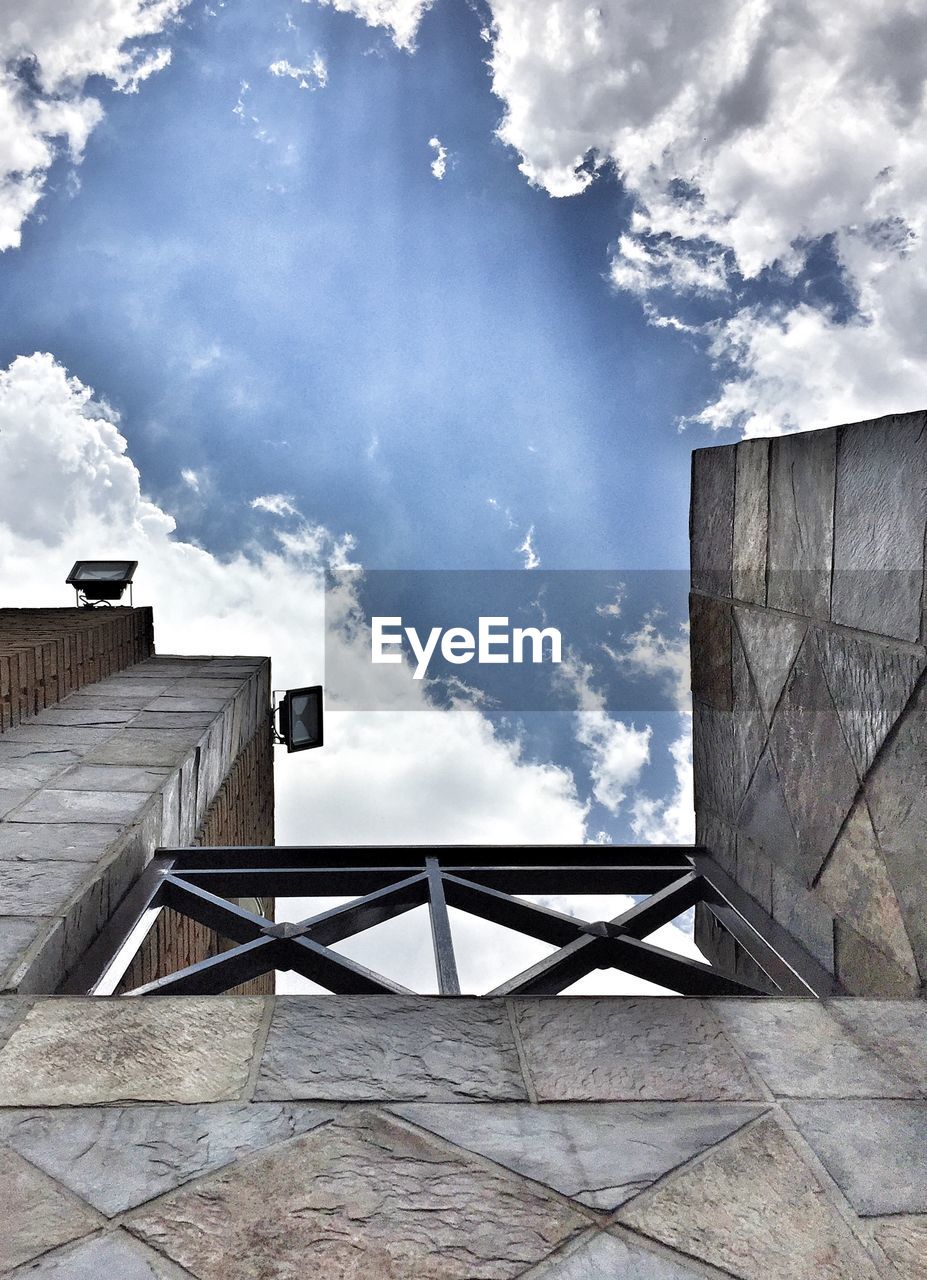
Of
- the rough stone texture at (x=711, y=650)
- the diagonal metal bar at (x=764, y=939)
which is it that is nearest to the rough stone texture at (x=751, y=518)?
the rough stone texture at (x=711, y=650)

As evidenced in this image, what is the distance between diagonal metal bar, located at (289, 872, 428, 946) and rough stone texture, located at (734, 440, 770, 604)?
6.58ft

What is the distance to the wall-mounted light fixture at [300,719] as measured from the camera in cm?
795

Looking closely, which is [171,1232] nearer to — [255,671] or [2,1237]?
[2,1237]

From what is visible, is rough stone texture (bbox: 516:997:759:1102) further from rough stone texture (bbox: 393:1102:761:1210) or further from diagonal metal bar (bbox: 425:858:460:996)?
diagonal metal bar (bbox: 425:858:460:996)

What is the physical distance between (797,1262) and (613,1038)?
2.75ft

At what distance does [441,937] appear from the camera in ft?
10.4

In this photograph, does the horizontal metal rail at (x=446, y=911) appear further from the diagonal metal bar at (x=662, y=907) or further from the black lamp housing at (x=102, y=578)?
the black lamp housing at (x=102, y=578)

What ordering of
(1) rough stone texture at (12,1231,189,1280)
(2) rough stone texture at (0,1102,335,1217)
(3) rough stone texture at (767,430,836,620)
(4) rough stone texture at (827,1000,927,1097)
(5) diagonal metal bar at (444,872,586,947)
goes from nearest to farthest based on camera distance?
(1) rough stone texture at (12,1231,189,1280) → (2) rough stone texture at (0,1102,335,1217) → (4) rough stone texture at (827,1000,927,1097) → (3) rough stone texture at (767,430,836,620) → (5) diagonal metal bar at (444,872,586,947)

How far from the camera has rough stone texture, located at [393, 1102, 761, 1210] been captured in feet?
5.56

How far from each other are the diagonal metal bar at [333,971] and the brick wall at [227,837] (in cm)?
89

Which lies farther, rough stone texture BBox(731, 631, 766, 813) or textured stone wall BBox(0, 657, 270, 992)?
rough stone texture BBox(731, 631, 766, 813)

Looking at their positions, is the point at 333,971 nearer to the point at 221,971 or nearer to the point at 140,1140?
the point at 221,971

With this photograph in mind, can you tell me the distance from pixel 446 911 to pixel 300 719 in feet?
15.9

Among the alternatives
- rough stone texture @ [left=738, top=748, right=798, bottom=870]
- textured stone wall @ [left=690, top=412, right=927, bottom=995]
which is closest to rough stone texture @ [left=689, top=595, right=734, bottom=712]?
textured stone wall @ [left=690, top=412, right=927, bottom=995]
